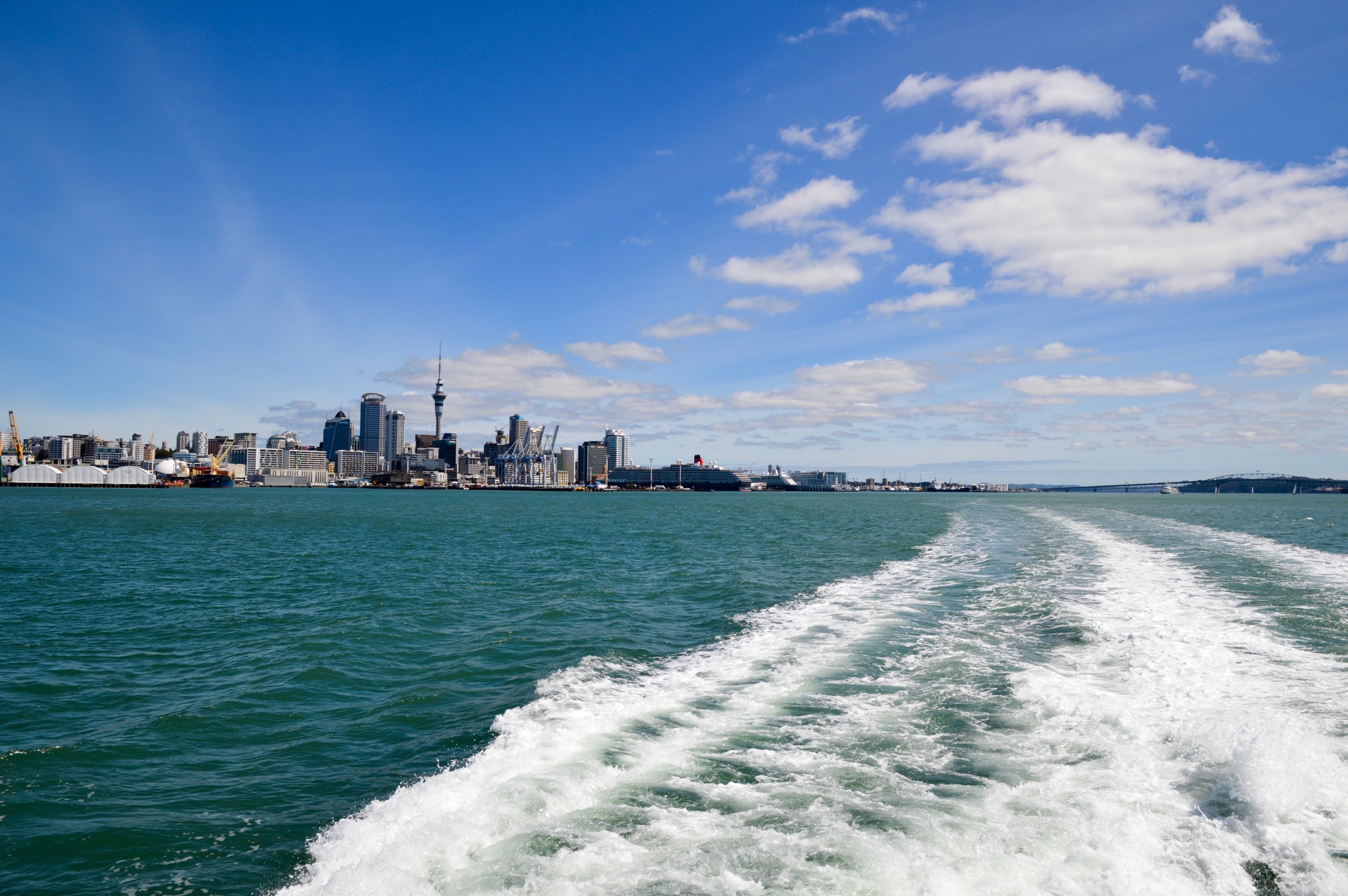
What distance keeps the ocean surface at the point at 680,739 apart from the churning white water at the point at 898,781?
0.04 m

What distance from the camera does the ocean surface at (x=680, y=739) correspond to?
6.07 m

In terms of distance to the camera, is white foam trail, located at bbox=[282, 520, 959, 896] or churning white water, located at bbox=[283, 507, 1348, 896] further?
white foam trail, located at bbox=[282, 520, 959, 896]

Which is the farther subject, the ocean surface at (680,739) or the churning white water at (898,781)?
the ocean surface at (680,739)

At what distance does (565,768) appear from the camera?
816cm

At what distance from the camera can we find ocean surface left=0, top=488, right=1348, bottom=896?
6070mm

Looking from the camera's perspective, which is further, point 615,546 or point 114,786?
point 615,546

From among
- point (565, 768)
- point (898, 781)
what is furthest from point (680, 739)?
point (898, 781)

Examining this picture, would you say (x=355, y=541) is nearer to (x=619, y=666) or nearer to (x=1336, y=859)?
(x=619, y=666)

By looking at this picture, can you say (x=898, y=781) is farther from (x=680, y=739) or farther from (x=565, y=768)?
(x=565, y=768)

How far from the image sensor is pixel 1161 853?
19.7ft

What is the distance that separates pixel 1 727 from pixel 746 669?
11.0 metres

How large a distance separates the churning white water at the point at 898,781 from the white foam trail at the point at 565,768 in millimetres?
34

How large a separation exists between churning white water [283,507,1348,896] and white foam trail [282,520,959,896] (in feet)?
0.11

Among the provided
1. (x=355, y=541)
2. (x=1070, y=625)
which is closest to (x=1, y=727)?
(x=1070, y=625)
